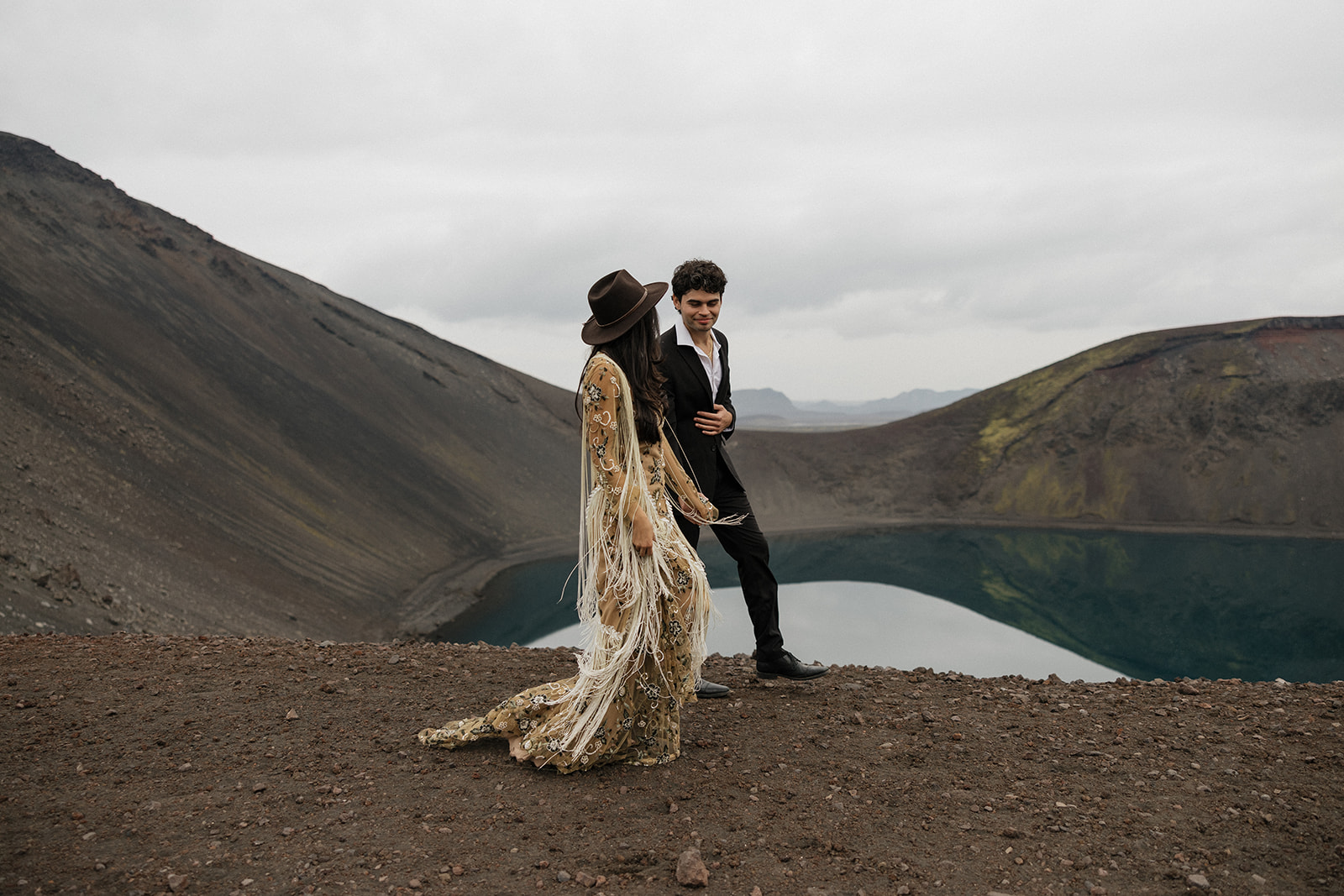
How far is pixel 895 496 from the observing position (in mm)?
45469

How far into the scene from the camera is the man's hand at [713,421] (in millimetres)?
4441

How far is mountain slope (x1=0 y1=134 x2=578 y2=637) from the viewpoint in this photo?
50.8ft

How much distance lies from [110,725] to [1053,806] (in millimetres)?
4323

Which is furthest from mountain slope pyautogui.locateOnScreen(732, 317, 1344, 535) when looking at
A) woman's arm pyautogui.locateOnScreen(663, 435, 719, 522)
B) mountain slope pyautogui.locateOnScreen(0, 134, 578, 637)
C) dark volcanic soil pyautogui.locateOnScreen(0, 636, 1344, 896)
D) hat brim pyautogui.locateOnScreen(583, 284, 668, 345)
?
hat brim pyautogui.locateOnScreen(583, 284, 668, 345)

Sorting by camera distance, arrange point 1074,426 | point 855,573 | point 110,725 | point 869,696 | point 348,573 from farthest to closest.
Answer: point 1074,426
point 855,573
point 348,573
point 869,696
point 110,725

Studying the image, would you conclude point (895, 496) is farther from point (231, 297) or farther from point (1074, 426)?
point (231, 297)

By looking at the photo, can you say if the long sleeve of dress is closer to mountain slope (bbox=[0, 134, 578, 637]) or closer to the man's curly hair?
the man's curly hair

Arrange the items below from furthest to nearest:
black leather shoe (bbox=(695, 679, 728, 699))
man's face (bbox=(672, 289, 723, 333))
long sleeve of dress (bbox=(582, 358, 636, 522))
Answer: black leather shoe (bbox=(695, 679, 728, 699)) < man's face (bbox=(672, 289, 723, 333)) < long sleeve of dress (bbox=(582, 358, 636, 522))

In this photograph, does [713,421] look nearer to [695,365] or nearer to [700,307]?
[695,365]

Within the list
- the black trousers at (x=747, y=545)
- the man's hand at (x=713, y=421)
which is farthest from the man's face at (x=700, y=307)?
the black trousers at (x=747, y=545)

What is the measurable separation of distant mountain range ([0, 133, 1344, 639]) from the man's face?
976 cm

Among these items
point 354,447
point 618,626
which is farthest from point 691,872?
point 354,447

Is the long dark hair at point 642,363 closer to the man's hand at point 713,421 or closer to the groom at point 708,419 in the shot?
the groom at point 708,419

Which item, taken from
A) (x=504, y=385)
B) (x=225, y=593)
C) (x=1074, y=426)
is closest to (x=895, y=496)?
(x=1074, y=426)
